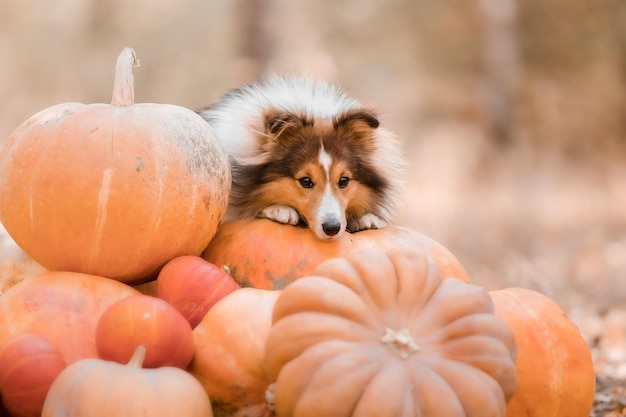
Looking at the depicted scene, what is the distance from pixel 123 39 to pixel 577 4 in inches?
424

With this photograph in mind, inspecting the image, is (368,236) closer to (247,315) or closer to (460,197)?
(247,315)

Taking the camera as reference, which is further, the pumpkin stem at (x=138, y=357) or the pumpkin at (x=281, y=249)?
the pumpkin at (x=281, y=249)

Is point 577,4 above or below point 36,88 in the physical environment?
above

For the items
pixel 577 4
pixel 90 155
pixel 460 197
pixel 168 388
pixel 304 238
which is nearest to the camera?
pixel 168 388

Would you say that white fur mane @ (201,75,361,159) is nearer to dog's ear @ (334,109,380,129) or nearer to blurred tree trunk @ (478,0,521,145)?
dog's ear @ (334,109,380,129)

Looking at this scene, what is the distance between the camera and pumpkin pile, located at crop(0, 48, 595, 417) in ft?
8.61

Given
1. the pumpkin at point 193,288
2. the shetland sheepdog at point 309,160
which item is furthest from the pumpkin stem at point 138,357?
the shetland sheepdog at point 309,160

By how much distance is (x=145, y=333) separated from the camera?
9.37ft

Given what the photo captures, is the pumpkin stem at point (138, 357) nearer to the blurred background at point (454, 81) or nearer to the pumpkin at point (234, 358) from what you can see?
the pumpkin at point (234, 358)

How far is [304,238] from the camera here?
157 inches

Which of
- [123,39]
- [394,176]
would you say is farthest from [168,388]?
[123,39]

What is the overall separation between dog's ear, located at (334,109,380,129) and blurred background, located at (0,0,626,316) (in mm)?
3692

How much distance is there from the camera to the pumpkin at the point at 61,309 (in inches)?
122

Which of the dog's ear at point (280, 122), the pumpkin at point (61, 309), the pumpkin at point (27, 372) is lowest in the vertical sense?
the pumpkin at point (27, 372)
